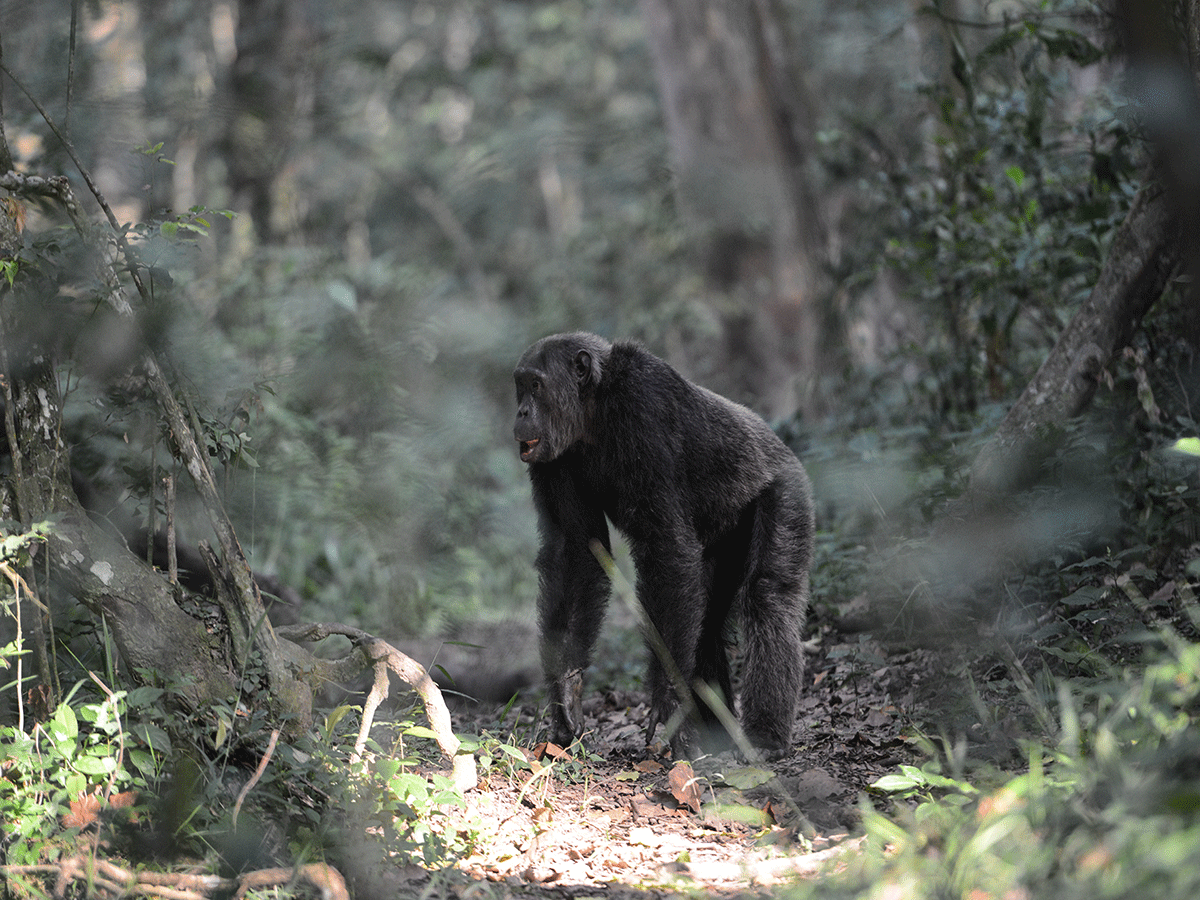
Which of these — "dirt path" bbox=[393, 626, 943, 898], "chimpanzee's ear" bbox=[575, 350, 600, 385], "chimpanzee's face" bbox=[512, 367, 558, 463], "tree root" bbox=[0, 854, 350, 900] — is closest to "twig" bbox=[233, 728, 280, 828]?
"tree root" bbox=[0, 854, 350, 900]

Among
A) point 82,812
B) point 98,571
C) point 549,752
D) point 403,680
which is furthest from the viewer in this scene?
point 549,752

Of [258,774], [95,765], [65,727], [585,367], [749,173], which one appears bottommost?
[258,774]

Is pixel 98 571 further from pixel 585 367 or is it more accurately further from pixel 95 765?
pixel 585 367

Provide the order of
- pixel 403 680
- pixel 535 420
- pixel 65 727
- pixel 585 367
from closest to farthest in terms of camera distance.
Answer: pixel 65 727 < pixel 403 680 < pixel 535 420 < pixel 585 367

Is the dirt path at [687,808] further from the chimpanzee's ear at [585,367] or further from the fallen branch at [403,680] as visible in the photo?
the chimpanzee's ear at [585,367]

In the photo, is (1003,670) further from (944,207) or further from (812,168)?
(812,168)

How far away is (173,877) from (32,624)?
153 centimetres

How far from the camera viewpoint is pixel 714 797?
4.38 metres

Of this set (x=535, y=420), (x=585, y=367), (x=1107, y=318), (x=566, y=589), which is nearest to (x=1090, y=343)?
(x=1107, y=318)

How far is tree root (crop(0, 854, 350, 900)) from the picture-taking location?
296 cm

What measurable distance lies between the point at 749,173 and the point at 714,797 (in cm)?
947

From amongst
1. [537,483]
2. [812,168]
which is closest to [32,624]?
[537,483]

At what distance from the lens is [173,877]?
9.78ft

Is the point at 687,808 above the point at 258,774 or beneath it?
beneath
